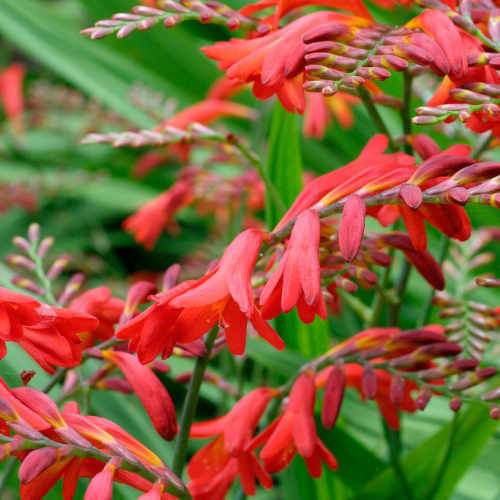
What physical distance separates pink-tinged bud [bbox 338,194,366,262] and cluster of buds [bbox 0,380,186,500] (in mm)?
188

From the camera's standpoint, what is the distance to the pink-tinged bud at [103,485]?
1.98 ft

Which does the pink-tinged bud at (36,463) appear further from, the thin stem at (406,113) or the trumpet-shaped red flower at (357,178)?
the thin stem at (406,113)

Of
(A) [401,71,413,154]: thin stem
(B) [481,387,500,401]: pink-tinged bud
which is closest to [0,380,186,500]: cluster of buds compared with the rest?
(B) [481,387,500,401]: pink-tinged bud

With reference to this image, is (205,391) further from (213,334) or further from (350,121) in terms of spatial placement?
(213,334)

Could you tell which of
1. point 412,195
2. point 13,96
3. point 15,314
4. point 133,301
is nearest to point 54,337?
point 15,314

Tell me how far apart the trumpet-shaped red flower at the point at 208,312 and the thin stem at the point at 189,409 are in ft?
0.16

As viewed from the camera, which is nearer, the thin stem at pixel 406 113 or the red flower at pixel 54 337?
the red flower at pixel 54 337

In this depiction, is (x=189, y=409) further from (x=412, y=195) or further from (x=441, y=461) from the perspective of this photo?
(x=441, y=461)

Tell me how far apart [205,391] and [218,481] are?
0.66 metres

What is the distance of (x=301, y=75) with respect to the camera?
724 mm

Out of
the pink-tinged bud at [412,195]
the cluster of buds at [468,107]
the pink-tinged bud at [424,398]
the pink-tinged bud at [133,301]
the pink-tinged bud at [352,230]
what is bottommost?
the pink-tinged bud at [424,398]

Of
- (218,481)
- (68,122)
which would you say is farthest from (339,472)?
(68,122)

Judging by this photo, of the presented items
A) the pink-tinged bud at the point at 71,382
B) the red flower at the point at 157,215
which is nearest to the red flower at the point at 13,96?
the red flower at the point at 157,215

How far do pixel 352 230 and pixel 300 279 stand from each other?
0.04m
